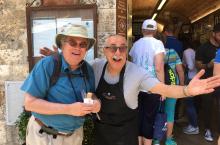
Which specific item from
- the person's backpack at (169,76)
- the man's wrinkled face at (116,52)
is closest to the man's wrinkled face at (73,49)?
the man's wrinkled face at (116,52)

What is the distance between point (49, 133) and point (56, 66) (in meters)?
0.57

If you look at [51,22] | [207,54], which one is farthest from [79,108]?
[207,54]

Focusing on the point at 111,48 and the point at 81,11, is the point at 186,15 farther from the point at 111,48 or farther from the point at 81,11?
the point at 111,48

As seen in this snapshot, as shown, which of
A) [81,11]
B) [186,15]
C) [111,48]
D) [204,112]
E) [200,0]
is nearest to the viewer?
[111,48]

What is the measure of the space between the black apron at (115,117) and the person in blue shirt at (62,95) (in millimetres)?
151

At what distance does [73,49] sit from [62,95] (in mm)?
377

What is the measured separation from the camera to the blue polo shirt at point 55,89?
2.82m

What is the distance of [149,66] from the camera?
4.48 meters

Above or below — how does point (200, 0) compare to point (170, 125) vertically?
above

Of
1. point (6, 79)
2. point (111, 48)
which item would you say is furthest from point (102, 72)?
point (6, 79)

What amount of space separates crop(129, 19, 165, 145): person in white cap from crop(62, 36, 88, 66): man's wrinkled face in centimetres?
167

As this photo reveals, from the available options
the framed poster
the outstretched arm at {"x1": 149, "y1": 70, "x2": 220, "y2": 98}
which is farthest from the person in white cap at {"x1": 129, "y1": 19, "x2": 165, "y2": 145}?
the outstretched arm at {"x1": 149, "y1": 70, "x2": 220, "y2": 98}

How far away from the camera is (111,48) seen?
3160 mm

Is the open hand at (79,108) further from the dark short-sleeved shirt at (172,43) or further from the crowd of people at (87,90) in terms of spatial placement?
the dark short-sleeved shirt at (172,43)
